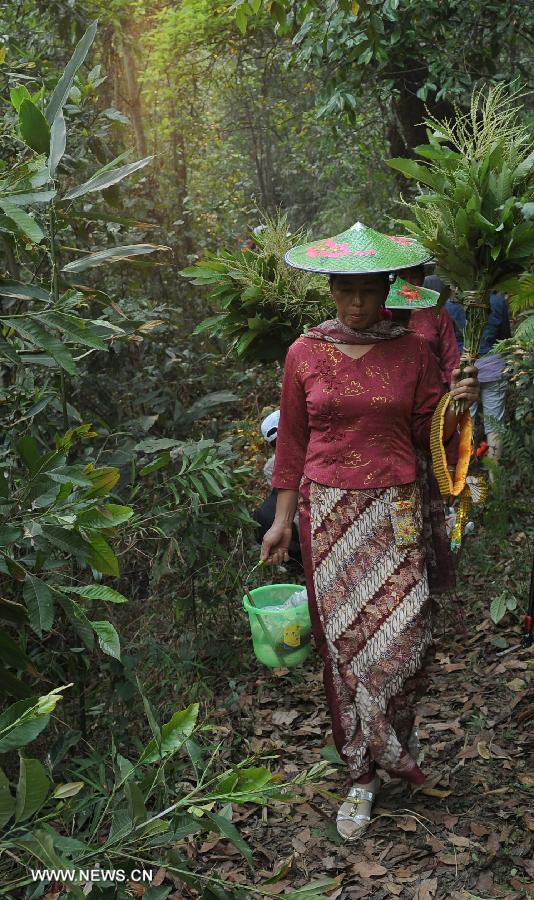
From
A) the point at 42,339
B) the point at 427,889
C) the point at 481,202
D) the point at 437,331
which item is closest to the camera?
the point at 42,339

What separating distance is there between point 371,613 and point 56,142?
6.35 ft

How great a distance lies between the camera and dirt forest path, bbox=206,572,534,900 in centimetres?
304

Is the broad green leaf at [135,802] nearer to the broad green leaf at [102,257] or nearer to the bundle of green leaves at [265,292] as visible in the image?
the broad green leaf at [102,257]

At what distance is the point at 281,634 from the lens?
4.14 m

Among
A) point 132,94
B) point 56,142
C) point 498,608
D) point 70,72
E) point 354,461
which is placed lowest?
point 498,608

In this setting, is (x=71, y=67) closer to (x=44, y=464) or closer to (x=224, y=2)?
(x=44, y=464)

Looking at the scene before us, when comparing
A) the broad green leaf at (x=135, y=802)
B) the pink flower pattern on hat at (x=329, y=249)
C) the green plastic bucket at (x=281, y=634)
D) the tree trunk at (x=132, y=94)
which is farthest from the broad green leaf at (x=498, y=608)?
the tree trunk at (x=132, y=94)

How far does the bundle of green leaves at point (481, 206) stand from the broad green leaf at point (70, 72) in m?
1.03

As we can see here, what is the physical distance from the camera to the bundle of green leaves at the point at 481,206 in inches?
111

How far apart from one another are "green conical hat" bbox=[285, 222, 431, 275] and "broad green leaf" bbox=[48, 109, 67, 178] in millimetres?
1051

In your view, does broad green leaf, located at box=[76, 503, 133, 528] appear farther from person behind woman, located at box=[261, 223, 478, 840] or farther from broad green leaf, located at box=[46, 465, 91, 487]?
person behind woman, located at box=[261, 223, 478, 840]

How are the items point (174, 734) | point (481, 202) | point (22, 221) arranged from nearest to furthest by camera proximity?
point (174, 734)
point (22, 221)
point (481, 202)

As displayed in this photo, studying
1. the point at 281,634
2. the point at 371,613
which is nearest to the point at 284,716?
the point at 281,634

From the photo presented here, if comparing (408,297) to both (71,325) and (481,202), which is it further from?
(71,325)
